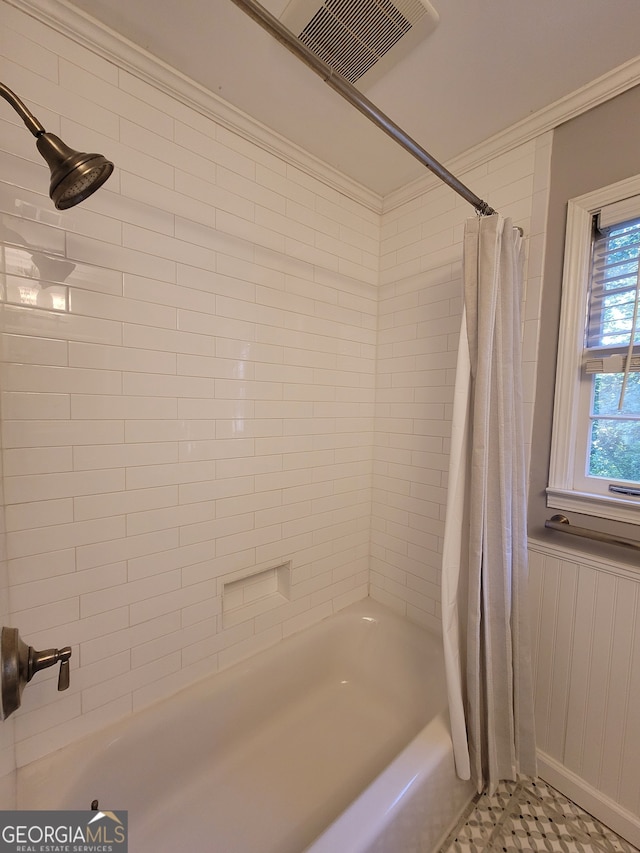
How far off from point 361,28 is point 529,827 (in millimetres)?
2672

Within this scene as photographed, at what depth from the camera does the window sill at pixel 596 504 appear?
112 centimetres

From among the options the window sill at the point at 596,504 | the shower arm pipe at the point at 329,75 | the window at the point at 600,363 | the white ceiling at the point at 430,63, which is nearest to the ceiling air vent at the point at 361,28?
the white ceiling at the point at 430,63

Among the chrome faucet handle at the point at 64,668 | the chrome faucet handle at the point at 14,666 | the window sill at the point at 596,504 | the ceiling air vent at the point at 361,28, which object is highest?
the ceiling air vent at the point at 361,28

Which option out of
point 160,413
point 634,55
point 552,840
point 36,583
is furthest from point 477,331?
point 552,840

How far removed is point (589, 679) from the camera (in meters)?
1.21

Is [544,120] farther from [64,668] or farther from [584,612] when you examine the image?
[64,668]

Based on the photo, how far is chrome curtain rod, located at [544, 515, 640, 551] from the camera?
1.08 m

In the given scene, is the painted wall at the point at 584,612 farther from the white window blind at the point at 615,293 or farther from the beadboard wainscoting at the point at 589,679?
the white window blind at the point at 615,293

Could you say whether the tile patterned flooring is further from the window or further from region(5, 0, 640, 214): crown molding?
region(5, 0, 640, 214): crown molding

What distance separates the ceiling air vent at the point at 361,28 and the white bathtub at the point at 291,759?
2222 millimetres

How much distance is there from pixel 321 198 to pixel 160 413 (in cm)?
127

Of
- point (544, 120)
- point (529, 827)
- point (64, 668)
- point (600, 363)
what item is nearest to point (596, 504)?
point (600, 363)

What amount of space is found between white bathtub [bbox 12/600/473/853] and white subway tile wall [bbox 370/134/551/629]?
0.31 meters

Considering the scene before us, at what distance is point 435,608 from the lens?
65.2 inches
